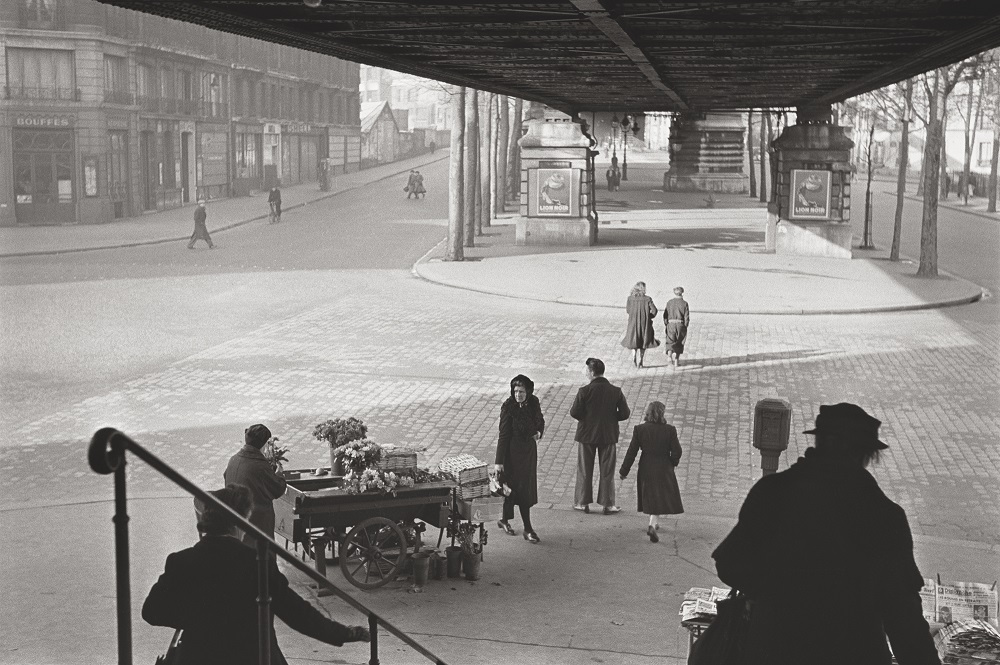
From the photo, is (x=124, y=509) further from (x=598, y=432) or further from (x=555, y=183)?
(x=555, y=183)

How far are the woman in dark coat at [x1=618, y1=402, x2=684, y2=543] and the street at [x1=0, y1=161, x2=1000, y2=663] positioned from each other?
0.42 meters

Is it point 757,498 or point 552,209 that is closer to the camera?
point 757,498

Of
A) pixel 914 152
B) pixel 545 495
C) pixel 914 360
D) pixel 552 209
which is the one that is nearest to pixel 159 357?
pixel 545 495

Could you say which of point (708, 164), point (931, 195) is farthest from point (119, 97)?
point (708, 164)

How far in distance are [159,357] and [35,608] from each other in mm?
11125

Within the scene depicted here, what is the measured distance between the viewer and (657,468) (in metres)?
11.3

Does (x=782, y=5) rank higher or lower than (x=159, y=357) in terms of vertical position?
higher

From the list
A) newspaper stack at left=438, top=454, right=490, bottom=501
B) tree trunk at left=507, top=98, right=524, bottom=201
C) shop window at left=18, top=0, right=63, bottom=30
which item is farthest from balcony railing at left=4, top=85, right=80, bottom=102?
newspaper stack at left=438, top=454, right=490, bottom=501

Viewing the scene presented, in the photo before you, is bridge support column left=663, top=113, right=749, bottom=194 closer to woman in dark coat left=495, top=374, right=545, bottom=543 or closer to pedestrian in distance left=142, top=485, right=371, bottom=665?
woman in dark coat left=495, top=374, right=545, bottom=543

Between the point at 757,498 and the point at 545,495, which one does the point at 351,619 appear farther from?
the point at 757,498

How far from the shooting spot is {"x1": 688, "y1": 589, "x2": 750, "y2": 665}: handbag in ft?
15.4

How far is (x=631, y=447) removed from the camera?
1145cm

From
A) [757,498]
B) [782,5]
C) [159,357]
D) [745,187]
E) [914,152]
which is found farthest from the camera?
[914,152]

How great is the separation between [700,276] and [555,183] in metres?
9.16
